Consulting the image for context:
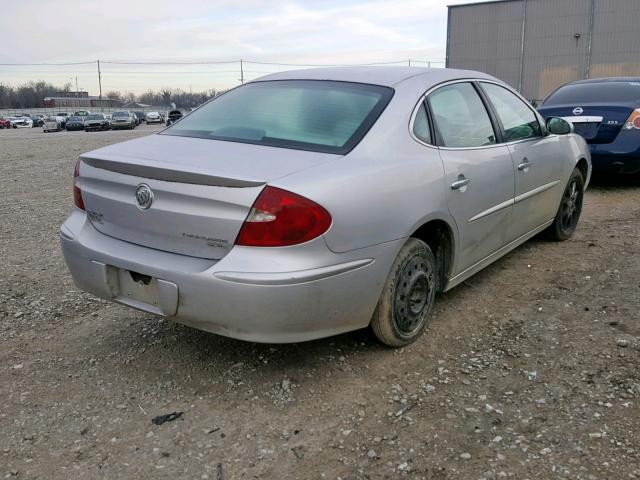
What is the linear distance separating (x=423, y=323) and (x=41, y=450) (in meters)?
2.00

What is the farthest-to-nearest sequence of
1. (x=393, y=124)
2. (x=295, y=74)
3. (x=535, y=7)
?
(x=535, y=7) → (x=295, y=74) → (x=393, y=124)

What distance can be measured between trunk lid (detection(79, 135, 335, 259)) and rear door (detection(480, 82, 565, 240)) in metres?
1.86

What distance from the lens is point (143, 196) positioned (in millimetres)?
2770

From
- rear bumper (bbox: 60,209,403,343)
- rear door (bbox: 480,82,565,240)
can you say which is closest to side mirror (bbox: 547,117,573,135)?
rear door (bbox: 480,82,565,240)

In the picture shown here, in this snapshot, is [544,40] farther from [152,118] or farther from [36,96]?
[36,96]

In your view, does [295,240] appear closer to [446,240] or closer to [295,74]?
[446,240]

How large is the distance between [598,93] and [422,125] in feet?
18.6

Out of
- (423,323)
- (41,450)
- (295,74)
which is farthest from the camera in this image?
→ (295,74)

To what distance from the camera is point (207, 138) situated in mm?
3197

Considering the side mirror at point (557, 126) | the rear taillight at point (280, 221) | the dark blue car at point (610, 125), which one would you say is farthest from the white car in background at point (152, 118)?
the rear taillight at point (280, 221)

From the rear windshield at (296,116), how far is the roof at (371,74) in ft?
0.26

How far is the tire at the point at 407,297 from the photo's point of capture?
9.98 ft

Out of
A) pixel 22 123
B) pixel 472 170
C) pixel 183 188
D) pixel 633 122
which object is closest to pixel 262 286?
pixel 183 188

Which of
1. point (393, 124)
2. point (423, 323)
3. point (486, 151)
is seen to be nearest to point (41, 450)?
point (423, 323)
